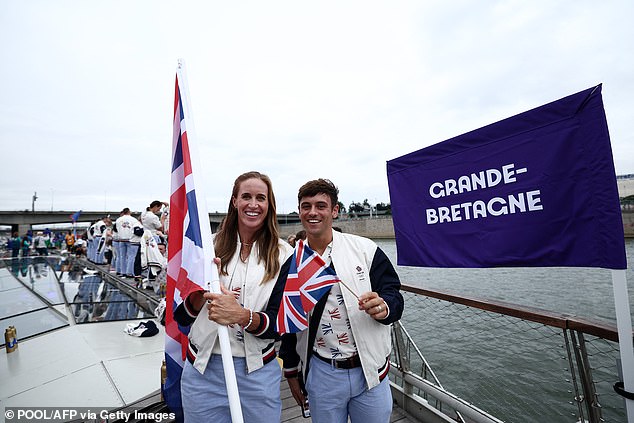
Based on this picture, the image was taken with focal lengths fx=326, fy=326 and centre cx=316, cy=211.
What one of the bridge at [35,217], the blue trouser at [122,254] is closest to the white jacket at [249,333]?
the blue trouser at [122,254]

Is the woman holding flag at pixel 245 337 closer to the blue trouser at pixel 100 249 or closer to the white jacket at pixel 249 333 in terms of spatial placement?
the white jacket at pixel 249 333

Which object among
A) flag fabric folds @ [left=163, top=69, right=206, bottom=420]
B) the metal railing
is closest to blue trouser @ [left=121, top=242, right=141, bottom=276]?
the metal railing

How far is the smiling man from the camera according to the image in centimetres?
166

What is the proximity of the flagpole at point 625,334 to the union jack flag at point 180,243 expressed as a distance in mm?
2020

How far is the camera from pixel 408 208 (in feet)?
10.2

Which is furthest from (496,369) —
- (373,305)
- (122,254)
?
(122,254)

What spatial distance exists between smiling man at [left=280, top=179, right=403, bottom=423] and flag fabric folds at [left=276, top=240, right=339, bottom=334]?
137mm

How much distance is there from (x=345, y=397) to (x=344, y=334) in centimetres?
31

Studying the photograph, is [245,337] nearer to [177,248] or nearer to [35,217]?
[177,248]

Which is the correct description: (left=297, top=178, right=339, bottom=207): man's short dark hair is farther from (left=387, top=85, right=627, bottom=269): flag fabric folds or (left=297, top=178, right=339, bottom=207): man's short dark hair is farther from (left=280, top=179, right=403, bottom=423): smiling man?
(left=387, top=85, right=627, bottom=269): flag fabric folds

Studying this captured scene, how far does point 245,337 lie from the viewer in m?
1.60

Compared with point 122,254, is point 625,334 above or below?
below

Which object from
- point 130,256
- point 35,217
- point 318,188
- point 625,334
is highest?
point 35,217

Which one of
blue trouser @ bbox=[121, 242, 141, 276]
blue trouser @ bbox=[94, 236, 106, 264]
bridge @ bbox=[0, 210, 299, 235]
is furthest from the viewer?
bridge @ bbox=[0, 210, 299, 235]
